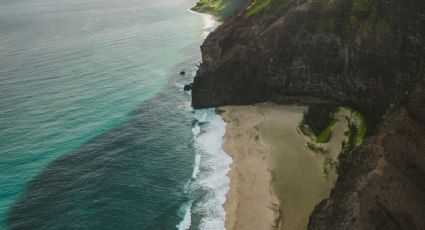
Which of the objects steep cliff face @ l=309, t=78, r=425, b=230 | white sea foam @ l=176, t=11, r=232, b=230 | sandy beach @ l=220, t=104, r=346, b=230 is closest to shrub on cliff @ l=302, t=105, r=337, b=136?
sandy beach @ l=220, t=104, r=346, b=230

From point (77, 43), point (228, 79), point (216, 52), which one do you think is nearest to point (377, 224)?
point (228, 79)

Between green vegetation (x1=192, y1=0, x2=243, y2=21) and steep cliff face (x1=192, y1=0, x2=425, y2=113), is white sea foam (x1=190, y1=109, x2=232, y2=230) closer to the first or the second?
steep cliff face (x1=192, y1=0, x2=425, y2=113)

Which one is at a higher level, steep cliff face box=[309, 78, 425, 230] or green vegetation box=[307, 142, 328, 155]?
steep cliff face box=[309, 78, 425, 230]

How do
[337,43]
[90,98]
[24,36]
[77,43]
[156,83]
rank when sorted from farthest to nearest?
1. [24,36]
2. [77,43]
3. [156,83]
4. [90,98]
5. [337,43]

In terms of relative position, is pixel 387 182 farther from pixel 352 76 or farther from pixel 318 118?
pixel 352 76

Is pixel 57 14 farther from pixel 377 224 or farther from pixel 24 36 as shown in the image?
pixel 377 224

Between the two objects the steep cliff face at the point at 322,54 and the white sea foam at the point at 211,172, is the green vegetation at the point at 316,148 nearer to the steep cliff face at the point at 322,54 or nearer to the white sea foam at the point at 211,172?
the steep cliff face at the point at 322,54

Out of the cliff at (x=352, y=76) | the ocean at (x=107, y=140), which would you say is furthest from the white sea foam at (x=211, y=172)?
the cliff at (x=352, y=76)
